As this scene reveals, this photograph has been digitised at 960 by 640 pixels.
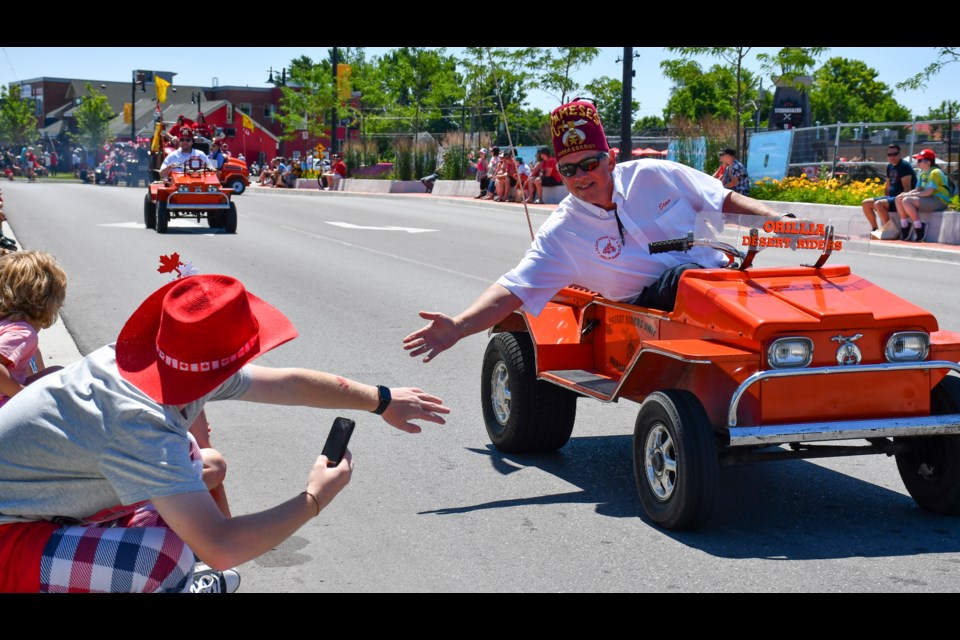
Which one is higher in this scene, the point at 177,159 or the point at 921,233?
the point at 177,159

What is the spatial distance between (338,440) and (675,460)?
2.06 meters

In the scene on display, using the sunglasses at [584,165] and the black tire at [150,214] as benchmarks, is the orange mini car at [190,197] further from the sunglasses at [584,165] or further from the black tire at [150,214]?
the sunglasses at [584,165]

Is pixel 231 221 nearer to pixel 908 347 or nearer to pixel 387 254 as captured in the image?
pixel 387 254

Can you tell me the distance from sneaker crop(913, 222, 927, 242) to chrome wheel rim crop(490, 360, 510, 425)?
585 inches

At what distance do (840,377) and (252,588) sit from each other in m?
2.50

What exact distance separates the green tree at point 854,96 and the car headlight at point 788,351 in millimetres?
102116

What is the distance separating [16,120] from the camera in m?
102

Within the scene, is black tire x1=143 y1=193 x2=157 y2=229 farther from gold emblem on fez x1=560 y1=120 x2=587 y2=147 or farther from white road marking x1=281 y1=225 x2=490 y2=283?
gold emblem on fez x1=560 y1=120 x2=587 y2=147

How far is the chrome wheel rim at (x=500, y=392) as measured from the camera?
6266 millimetres

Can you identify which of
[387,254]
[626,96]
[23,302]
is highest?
[626,96]

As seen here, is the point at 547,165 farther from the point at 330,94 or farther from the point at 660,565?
the point at 330,94

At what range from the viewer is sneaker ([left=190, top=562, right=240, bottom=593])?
135 inches

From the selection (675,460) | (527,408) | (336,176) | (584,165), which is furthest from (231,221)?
(336,176)

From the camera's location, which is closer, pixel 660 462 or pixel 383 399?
pixel 383 399
